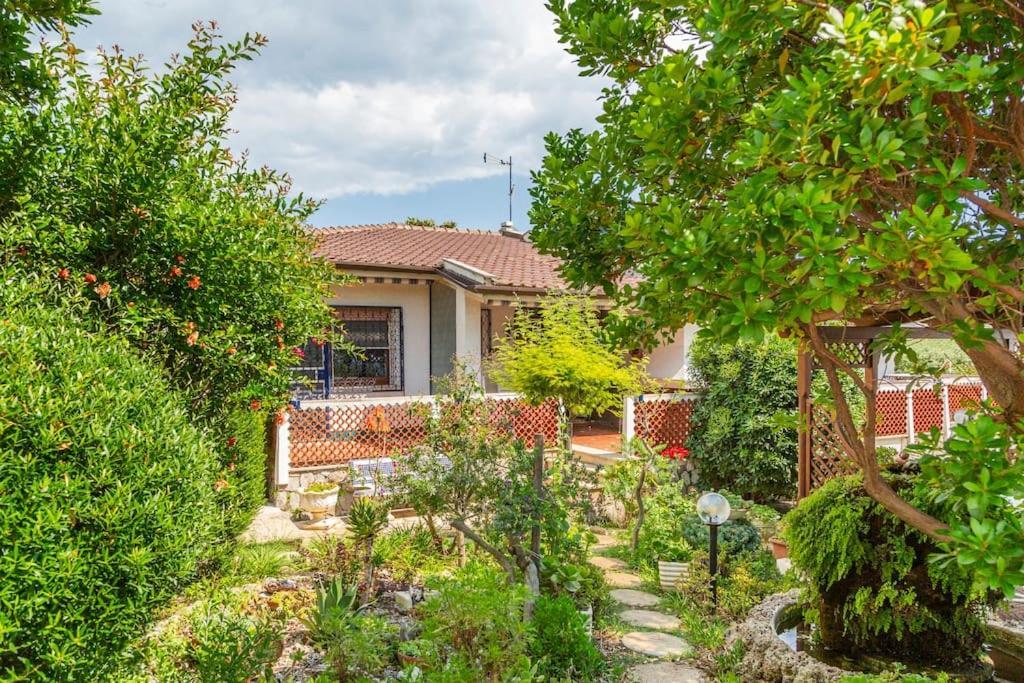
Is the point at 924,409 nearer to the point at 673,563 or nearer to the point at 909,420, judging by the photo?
the point at 909,420

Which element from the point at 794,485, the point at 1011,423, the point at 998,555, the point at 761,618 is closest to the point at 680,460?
the point at 794,485

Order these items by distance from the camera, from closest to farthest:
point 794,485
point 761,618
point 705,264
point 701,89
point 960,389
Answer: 1. point 705,264
2. point 701,89
3. point 761,618
4. point 794,485
5. point 960,389

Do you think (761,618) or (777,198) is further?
(761,618)

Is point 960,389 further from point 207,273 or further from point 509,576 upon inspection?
point 207,273

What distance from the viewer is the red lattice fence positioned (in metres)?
10.9

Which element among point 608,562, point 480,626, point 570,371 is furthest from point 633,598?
point 480,626

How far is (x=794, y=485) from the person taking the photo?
10953 millimetres

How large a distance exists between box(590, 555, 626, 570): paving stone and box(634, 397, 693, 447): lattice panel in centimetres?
448

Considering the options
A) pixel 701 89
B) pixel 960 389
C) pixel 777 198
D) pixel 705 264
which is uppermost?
pixel 701 89

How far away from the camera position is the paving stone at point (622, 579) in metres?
7.48

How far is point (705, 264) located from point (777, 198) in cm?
30

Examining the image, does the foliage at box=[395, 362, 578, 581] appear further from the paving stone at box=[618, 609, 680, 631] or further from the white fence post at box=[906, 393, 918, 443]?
the white fence post at box=[906, 393, 918, 443]

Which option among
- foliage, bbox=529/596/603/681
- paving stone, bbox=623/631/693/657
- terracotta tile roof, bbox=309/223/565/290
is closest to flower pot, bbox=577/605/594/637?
foliage, bbox=529/596/603/681

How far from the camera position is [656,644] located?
19.1 ft
